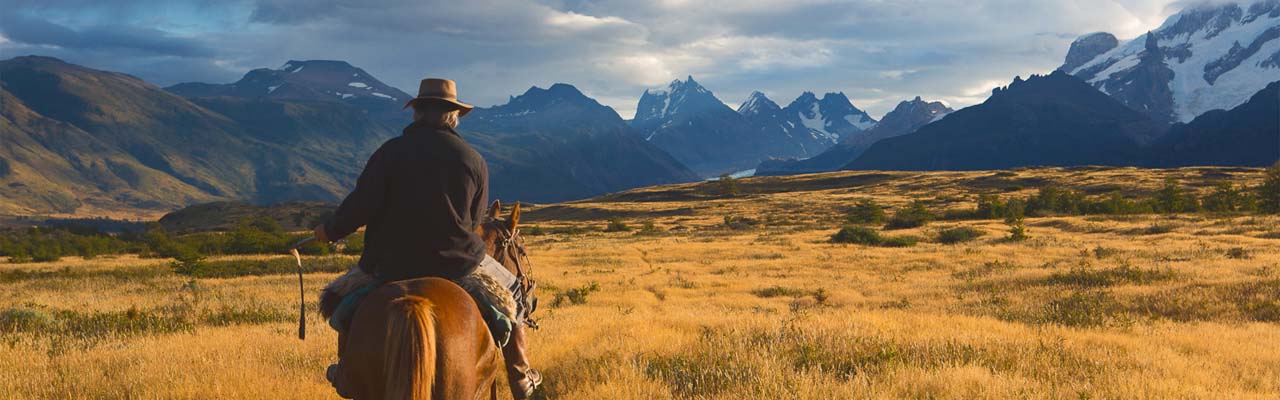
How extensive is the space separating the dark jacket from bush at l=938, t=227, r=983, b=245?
32697mm

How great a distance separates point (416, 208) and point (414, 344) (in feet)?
4.12

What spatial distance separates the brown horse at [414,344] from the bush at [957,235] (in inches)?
1302

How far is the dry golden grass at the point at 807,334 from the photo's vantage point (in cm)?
663

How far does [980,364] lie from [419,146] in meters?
6.14

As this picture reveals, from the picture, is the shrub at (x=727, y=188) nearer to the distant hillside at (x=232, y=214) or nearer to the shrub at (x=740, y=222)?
the shrub at (x=740, y=222)

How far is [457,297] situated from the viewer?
15.2 ft

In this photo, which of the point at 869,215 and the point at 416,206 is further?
the point at 869,215

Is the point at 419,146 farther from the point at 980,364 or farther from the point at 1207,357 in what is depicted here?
the point at 1207,357

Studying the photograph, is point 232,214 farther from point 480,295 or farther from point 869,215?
point 480,295

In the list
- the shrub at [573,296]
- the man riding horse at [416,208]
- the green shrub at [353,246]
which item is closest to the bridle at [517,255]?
the man riding horse at [416,208]

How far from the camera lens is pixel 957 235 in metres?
34.4

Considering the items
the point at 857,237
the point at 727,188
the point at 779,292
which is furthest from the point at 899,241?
the point at 727,188

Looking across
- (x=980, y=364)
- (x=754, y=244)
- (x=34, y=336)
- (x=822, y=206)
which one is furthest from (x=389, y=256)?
(x=822, y=206)

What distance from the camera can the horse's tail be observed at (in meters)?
3.99
